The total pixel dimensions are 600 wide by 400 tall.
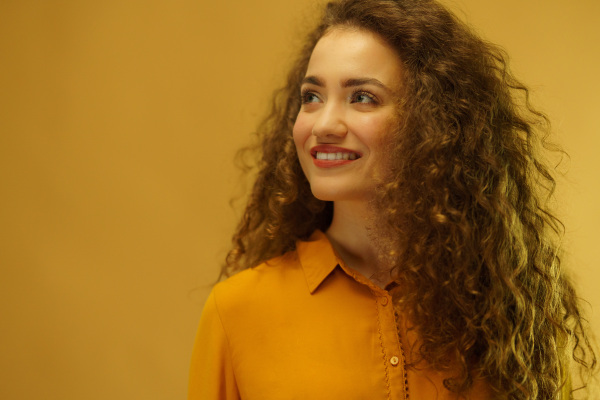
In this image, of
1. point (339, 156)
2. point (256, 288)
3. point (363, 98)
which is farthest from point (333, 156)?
point (256, 288)

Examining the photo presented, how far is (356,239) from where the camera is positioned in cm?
162

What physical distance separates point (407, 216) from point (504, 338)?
345mm

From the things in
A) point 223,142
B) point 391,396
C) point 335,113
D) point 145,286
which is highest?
point 335,113

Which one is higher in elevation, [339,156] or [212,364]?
[339,156]

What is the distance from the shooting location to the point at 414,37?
5.06 ft

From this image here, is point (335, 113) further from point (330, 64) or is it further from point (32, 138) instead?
point (32, 138)

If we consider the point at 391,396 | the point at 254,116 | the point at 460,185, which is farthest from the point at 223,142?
the point at 391,396

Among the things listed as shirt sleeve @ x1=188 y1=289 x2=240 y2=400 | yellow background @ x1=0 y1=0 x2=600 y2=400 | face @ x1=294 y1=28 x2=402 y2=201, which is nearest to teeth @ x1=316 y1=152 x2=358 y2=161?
face @ x1=294 y1=28 x2=402 y2=201

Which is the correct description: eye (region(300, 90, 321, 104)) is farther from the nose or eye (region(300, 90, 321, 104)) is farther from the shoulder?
the shoulder

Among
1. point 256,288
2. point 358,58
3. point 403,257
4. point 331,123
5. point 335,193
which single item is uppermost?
point 358,58

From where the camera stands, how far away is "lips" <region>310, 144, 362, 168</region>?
4.97ft

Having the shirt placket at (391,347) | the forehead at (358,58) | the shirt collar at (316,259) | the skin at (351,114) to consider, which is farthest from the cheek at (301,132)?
the shirt placket at (391,347)

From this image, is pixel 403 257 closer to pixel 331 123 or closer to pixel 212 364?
pixel 331 123

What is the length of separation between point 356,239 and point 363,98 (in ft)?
1.10
